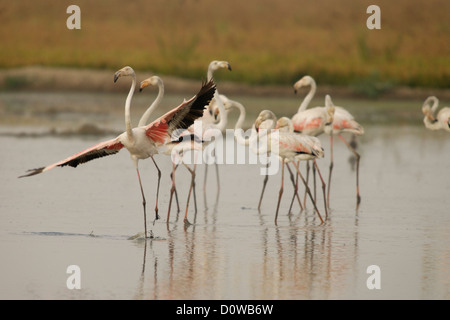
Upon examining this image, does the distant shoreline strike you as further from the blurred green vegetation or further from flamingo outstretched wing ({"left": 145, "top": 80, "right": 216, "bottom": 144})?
flamingo outstretched wing ({"left": 145, "top": 80, "right": 216, "bottom": 144})

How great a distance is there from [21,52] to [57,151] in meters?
20.7

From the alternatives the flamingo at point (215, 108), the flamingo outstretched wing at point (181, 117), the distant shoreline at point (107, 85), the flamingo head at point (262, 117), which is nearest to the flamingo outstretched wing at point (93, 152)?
the flamingo outstretched wing at point (181, 117)

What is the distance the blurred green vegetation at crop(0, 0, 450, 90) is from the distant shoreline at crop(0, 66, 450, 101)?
1.48 meters

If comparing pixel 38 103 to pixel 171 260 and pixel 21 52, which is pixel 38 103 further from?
pixel 171 260

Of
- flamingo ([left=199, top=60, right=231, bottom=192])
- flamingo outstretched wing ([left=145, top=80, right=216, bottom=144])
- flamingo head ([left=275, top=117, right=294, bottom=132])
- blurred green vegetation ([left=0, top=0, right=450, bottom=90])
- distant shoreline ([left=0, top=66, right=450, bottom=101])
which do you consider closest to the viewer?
flamingo outstretched wing ([left=145, top=80, right=216, bottom=144])

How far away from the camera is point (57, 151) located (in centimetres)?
1308

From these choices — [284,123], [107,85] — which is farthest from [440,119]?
[107,85]

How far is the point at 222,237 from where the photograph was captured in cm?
783

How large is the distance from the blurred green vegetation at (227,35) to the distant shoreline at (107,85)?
1485mm

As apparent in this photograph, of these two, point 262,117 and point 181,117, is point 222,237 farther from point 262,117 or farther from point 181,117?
point 262,117

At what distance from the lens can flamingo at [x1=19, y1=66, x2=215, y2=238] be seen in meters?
7.96

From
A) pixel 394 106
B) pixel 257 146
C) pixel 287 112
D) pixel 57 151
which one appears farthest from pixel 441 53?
pixel 257 146

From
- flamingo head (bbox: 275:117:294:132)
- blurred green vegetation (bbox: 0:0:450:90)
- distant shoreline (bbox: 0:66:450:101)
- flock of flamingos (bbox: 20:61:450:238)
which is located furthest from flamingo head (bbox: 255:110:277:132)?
blurred green vegetation (bbox: 0:0:450:90)

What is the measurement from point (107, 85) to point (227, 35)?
10006 millimetres
